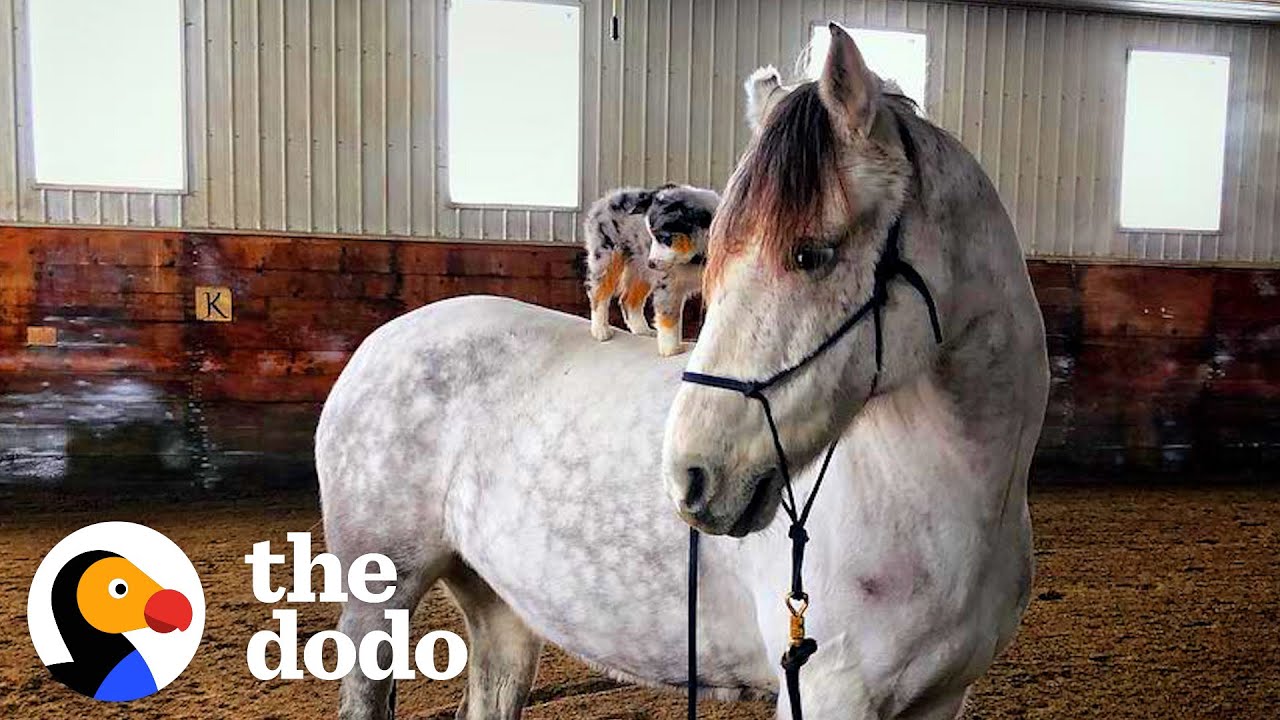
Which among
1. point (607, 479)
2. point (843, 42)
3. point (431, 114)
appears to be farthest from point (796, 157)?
point (431, 114)

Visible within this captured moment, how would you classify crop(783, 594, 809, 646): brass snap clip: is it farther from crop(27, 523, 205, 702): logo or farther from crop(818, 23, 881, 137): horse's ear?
crop(27, 523, 205, 702): logo

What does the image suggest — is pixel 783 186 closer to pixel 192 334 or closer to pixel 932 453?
pixel 932 453

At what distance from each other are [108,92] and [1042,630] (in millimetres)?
5576

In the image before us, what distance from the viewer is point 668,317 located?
1.93 meters

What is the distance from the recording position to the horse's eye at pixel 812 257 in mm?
1066

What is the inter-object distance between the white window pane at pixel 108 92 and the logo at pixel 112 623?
298cm

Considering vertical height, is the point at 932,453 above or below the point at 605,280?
below

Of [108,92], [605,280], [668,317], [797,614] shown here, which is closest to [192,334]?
[108,92]

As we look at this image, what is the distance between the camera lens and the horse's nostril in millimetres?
1061

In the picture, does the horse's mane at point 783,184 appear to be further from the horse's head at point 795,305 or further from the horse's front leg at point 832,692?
the horse's front leg at point 832,692

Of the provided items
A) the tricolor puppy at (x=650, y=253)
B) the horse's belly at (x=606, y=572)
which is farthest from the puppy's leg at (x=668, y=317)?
the horse's belly at (x=606, y=572)

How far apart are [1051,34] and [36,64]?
263 inches

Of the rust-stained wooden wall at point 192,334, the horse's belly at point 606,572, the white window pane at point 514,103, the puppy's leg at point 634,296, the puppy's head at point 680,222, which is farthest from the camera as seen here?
the white window pane at point 514,103

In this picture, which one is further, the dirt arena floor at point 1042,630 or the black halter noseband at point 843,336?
the dirt arena floor at point 1042,630
